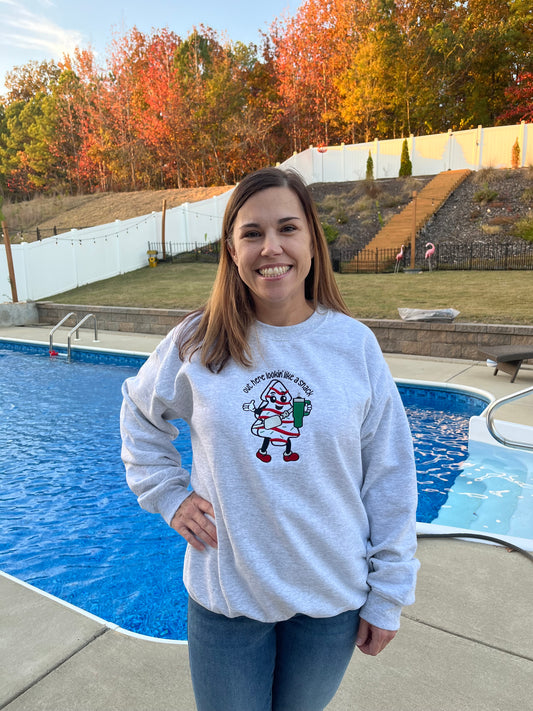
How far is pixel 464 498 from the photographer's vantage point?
16.3ft

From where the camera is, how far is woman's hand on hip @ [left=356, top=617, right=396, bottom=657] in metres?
1.27

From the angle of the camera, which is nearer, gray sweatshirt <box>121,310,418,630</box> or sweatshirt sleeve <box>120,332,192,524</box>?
gray sweatshirt <box>121,310,418,630</box>

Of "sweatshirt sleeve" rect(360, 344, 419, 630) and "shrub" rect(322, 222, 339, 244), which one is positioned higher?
"sweatshirt sleeve" rect(360, 344, 419, 630)

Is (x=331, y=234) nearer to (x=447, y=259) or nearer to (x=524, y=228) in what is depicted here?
(x=447, y=259)

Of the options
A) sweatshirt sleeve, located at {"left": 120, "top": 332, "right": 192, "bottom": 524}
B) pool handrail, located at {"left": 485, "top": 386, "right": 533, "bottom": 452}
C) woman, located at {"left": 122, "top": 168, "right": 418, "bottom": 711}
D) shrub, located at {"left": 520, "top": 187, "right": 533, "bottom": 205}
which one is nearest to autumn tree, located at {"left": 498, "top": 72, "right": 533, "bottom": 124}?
shrub, located at {"left": 520, "top": 187, "right": 533, "bottom": 205}

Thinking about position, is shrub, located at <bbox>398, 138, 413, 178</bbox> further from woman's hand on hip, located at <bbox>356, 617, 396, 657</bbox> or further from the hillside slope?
woman's hand on hip, located at <bbox>356, 617, 396, 657</bbox>

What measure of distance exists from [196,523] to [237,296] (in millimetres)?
576

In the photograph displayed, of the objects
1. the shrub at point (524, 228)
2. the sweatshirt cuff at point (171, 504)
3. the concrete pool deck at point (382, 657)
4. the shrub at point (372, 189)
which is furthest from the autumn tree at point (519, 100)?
the sweatshirt cuff at point (171, 504)

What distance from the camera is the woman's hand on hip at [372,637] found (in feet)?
4.16

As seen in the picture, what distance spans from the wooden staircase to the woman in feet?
56.2

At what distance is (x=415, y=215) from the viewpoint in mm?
18375

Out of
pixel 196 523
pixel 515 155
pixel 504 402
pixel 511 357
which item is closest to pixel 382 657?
pixel 196 523

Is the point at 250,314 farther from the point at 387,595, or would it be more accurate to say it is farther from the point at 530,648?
the point at 530,648

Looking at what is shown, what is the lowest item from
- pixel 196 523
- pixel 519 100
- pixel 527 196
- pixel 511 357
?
pixel 511 357
